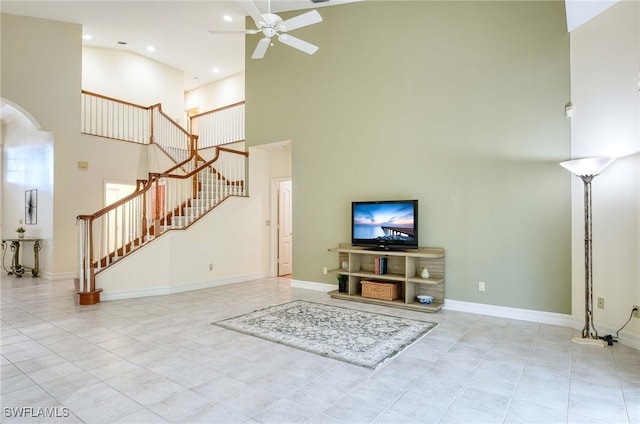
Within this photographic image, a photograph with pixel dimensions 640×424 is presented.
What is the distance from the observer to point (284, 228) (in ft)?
25.7

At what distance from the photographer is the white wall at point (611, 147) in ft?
11.2

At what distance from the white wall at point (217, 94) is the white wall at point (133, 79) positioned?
0.93 m

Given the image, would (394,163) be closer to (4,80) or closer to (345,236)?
(345,236)

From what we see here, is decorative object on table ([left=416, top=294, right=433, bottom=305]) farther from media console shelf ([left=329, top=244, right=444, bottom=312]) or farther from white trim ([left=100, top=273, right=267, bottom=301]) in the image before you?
white trim ([left=100, top=273, right=267, bottom=301])

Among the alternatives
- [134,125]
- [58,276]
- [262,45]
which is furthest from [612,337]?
[134,125]

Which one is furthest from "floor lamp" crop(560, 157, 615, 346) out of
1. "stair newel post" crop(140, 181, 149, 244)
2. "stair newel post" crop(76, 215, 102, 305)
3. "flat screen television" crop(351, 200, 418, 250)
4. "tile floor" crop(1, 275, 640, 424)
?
"stair newel post" crop(76, 215, 102, 305)

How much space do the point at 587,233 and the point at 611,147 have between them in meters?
0.93

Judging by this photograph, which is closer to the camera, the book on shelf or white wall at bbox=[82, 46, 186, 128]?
the book on shelf

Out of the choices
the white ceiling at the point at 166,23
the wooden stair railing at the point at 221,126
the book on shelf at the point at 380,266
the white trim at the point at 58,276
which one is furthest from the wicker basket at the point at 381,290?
the white trim at the point at 58,276

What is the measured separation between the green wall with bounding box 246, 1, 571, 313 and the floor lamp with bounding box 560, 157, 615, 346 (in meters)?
0.49

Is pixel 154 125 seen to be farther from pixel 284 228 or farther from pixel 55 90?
pixel 284 228

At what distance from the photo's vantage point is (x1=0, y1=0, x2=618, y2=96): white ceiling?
661 cm

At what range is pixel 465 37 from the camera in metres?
4.73

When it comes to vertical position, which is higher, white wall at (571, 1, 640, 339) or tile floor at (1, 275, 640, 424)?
white wall at (571, 1, 640, 339)
